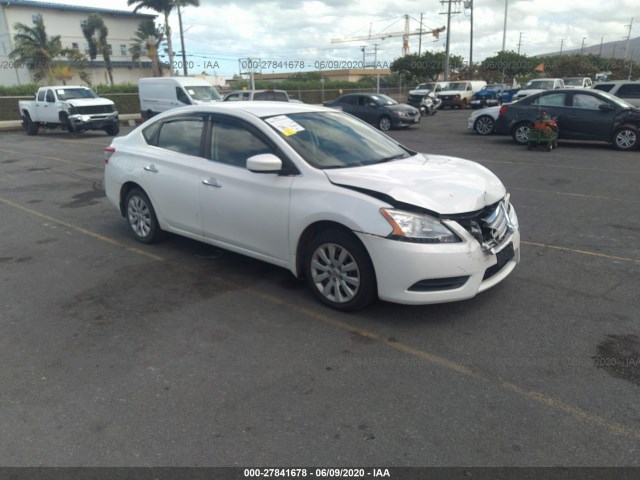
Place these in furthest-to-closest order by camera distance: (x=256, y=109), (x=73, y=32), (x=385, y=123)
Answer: (x=73, y=32) < (x=385, y=123) < (x=256, y=109)

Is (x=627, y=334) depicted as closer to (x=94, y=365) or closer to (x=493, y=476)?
(x=493, y=476)

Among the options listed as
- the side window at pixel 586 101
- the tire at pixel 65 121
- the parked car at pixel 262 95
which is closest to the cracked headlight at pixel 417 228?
the side window at pixel 586 101

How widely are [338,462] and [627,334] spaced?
2602mm

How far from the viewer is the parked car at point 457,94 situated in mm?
36866

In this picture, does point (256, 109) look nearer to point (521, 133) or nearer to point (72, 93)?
point (521, 133)

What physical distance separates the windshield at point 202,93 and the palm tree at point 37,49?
40.2 meters

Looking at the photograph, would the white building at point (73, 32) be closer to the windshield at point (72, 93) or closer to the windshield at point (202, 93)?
the windshield at point (72, 93)

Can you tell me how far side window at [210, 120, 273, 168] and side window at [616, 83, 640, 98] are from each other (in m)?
16.7

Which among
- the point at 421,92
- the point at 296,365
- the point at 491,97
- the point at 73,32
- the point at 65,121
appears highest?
the point at 73,32

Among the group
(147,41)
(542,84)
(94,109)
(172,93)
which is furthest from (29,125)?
(147,41)

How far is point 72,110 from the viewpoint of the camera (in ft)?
66.7

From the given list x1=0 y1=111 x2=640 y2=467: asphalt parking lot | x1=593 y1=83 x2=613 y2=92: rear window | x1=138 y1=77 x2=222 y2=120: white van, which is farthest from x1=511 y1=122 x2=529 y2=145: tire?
x1=138 y1=77 x2=222 y2=120: white van

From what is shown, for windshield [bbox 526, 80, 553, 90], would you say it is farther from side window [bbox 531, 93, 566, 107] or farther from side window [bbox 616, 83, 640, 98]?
side window [bbox 531, 93, 566, 107]

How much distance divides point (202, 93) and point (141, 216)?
16720 mm
